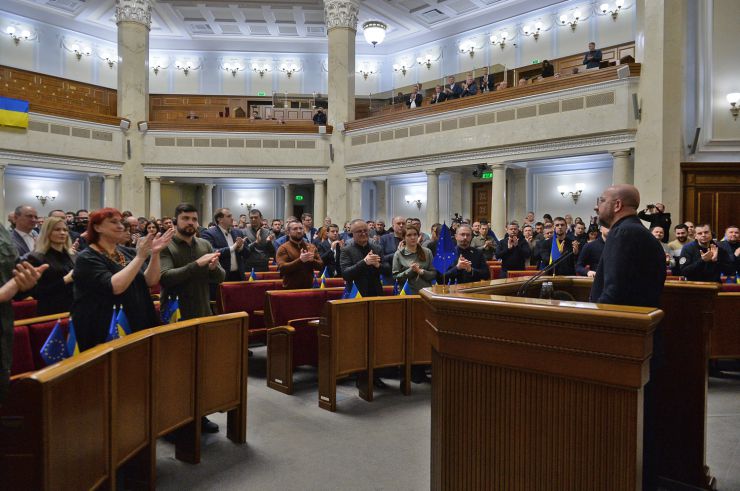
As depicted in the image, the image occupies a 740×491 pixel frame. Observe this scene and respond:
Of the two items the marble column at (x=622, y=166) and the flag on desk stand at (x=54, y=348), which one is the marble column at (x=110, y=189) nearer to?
the marble column at (x=622, y=166)

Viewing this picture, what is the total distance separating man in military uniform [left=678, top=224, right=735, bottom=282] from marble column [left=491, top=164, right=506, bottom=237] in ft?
23.4

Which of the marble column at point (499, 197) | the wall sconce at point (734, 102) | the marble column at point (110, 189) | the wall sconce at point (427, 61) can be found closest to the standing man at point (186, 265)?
the marble column at point (499, 197)

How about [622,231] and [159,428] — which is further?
[159,428]

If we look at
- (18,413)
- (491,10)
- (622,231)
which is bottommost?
(18,413)

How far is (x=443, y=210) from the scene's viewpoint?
16.8 metres

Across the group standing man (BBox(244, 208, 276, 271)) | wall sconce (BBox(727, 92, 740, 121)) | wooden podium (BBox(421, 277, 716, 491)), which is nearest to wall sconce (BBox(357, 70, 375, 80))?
wall sconce (BBox(727, 92, 740, 121))

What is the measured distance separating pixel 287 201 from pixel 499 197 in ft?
27.0

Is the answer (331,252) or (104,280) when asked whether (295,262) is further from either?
(104,280)

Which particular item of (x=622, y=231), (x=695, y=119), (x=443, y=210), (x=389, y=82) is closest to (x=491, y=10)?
(x=389, y=82)

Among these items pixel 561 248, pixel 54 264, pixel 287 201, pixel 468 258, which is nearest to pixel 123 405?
pixel 54 264

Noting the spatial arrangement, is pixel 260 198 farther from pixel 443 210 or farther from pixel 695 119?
pixel 695 119

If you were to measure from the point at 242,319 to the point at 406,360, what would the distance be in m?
1.72

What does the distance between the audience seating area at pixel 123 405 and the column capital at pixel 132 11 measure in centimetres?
1539

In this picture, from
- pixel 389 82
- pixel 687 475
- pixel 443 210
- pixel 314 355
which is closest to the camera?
pixel 687 475
